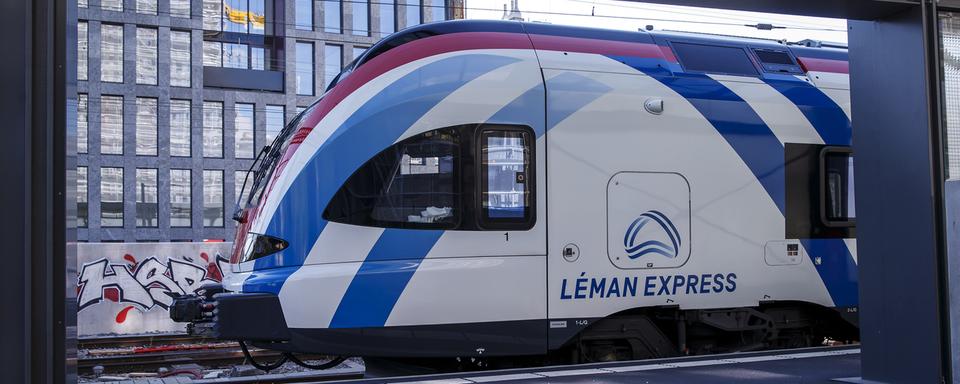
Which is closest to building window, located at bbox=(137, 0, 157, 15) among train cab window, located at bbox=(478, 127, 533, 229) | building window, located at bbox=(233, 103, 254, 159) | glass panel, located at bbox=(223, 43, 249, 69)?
glass panel, located at bbox=(223, 43, 249, 69)

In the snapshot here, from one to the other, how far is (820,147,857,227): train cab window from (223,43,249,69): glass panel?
3385 centimetres

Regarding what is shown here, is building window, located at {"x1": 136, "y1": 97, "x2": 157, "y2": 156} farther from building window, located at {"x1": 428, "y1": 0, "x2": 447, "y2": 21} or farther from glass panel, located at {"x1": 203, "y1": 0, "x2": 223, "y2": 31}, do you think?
building window, located at {"x1": 428, "y1": 0, "x2": 447, "y2": 21}

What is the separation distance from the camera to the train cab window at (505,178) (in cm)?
754

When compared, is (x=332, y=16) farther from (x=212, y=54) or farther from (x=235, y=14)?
(x=212, y=54)

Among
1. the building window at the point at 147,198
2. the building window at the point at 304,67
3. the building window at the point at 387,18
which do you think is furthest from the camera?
the building window at the point at 387,18

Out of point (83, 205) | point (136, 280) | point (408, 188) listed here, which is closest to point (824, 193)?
point (408, 188)

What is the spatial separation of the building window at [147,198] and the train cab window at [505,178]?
33.5m

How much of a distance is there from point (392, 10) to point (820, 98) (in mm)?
34568

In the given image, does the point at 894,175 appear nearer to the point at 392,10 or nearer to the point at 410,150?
the point at 410,150

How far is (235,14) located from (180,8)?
7.53 ft

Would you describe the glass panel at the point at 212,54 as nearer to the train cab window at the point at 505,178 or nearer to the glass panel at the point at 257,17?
the glass panel at the point at 257,17

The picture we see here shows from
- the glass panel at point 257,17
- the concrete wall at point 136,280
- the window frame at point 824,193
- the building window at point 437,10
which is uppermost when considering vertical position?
the building window at point 437,10

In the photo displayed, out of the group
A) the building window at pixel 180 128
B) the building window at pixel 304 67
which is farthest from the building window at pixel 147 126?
the building window at pixel 304 67

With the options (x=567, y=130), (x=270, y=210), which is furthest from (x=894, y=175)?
(x=270, y=210)
